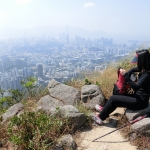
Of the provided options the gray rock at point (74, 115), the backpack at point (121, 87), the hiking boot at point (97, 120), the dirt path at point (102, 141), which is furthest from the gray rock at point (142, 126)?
the gray rock at point (74, 115)

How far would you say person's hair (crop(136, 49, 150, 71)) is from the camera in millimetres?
4957

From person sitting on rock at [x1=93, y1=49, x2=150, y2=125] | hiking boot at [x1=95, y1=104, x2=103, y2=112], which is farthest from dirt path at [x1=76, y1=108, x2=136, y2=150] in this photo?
hiking boot at [x1=95, y1=104, x2=103, y2=112]

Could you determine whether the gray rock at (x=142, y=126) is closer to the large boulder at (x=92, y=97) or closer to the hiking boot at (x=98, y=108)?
the hiking boot at (x=98, y=108)

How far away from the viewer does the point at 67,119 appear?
16.5 ft

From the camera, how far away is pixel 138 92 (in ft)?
17.0

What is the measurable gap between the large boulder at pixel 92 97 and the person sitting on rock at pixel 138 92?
1.01 m

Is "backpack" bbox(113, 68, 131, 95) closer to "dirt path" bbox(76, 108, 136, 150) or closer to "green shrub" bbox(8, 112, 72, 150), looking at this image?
"dirt path" bbox(76, 108, 136, 150)

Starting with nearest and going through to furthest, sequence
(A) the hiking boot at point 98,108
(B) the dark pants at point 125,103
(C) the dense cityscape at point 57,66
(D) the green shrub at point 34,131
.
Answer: (D) the green shrub at point 34,131, (B) the dark pants at point 125,103, (A) the hiking boot at point 98,108, (C) the dense cityscape at point 57,66

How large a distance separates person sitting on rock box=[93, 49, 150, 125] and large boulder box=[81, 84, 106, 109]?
39.9 inches

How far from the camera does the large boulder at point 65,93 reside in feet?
22.5

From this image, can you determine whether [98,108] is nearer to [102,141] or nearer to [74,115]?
[74,115]

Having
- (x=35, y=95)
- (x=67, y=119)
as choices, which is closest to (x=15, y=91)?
(x=35, y=95)

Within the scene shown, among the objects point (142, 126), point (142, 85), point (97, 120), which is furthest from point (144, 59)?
point (97, 120)

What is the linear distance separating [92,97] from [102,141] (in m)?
2.02
